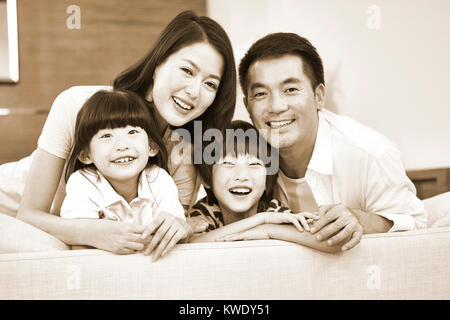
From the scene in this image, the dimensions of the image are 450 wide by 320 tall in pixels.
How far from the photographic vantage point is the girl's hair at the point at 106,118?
1.21 meters

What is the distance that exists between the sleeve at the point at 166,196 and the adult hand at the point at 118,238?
0.23 m

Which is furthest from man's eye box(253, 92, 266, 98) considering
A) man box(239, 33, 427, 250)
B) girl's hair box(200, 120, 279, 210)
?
girl's hair box(200, 120, 279, 210)

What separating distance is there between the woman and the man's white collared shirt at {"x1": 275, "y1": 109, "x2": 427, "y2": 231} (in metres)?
0.34

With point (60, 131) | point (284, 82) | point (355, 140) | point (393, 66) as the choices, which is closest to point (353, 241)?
point (355, 140)

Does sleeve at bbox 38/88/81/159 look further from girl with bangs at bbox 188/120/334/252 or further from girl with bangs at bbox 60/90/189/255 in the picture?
girl with bangs at bbox 188/120/334/252

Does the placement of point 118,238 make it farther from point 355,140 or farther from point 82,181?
point 355,140

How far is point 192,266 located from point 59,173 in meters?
0.59

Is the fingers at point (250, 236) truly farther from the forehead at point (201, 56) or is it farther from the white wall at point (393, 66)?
the white wall at point (393, 66)

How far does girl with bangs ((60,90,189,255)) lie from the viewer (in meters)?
1.18

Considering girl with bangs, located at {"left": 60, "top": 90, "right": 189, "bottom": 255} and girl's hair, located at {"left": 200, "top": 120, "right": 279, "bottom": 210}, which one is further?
girl's hair, located at {"left": 200, "top": 120, "right": 279, "bottom": 210}

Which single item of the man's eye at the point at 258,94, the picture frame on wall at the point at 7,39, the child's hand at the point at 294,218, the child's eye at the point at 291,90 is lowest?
the child's hand at the point at 294,218

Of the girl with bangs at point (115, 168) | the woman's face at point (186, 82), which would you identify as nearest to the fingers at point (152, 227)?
the girl with bangs at point (115, 168)

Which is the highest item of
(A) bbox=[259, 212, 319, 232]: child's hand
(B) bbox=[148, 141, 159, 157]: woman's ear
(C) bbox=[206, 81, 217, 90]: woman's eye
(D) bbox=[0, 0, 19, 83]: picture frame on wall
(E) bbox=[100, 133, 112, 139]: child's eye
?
(D) bbox=[0, 0, 19, 83]: picture frame on wall
